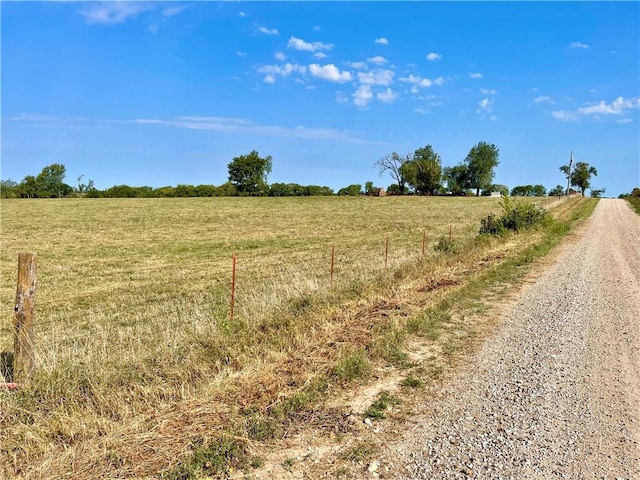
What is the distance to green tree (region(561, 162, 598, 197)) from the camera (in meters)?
99.5

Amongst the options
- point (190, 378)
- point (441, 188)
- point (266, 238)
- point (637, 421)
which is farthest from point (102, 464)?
point (441, 188)

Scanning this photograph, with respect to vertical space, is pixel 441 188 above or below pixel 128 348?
above

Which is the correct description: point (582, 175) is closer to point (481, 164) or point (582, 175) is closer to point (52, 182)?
point (481, 164)

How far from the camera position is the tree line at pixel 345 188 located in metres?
99.2

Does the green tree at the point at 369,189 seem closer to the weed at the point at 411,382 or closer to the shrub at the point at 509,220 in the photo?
the shrub at the point at 509,220

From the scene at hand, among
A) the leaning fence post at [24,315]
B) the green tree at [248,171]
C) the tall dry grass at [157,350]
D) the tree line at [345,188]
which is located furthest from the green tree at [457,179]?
the leaning fence post at [24,315]

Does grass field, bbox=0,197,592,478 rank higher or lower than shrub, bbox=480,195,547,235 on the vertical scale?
lower

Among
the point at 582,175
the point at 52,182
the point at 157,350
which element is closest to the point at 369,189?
the point at 582,175

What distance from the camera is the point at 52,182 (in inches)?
4203

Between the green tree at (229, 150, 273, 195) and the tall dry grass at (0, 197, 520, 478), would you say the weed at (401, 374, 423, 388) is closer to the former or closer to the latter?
the tall dry grass at (0, 197, 520, 478)

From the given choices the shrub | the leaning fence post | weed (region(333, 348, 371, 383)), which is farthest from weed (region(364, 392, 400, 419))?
the shrub

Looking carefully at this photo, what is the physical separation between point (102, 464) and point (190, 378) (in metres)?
1.57

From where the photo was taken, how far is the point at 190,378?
5043mm

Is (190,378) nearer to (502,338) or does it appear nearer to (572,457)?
(572,457)
